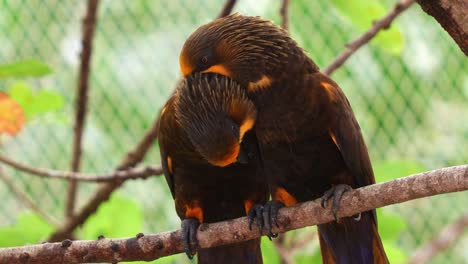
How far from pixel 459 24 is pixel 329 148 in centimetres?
64

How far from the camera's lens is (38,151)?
270 centimetres

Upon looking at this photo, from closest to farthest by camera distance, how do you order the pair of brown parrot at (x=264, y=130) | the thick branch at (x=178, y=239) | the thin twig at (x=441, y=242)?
the thick branch at (x=178, y=239)
the pair of brown parrot at (x=264, y=130)
the thin twig at (x=441, y=242)

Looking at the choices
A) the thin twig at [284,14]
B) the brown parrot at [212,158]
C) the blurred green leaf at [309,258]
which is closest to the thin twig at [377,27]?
the thin twig at [284,14]

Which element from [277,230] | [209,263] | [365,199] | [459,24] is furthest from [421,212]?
[459,24]

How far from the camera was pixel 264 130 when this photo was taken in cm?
→ 180

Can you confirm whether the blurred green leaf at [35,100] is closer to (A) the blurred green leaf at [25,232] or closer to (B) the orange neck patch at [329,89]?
(A) the blurred green leaf at [25,232]

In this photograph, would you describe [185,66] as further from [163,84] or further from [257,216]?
[163,84]

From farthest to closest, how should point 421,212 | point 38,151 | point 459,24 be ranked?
point 421,212 < point 38,151 < point 459,24

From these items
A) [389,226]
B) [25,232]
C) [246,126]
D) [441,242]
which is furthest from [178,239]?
[441,242]

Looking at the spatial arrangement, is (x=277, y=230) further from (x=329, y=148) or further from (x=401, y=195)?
(x=401, y=195)

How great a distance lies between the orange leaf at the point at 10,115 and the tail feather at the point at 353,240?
826 millimetres

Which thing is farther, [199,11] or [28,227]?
[199,11]

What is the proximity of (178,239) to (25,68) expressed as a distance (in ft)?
1.70

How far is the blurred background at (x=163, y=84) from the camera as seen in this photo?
2.62 metres
